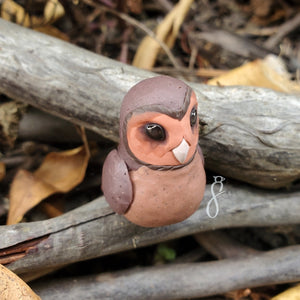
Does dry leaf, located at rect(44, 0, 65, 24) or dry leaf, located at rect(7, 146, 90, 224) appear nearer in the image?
dry leaf, located at rect(7, 146, 90, 224)

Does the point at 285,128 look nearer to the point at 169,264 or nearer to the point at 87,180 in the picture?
the point at 169,264

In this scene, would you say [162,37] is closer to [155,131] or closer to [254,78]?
[254,78]

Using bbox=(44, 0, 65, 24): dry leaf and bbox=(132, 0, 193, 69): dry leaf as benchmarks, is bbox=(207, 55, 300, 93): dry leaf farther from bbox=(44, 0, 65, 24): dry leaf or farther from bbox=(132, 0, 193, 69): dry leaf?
bbox=(44, 0, 65, 24): dry leaf

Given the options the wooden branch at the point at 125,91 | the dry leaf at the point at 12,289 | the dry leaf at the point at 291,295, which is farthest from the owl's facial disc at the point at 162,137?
the dry leaf at the point at 291,295

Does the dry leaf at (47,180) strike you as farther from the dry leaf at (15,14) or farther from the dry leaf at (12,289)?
the dry leaf at (15,14)

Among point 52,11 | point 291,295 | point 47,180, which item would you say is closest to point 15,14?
point 52,11
